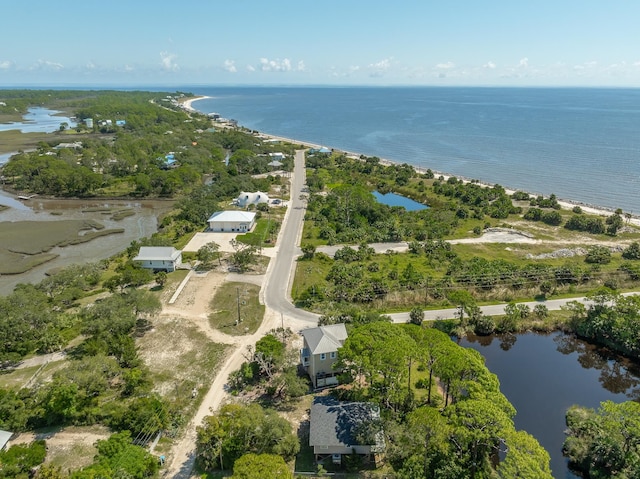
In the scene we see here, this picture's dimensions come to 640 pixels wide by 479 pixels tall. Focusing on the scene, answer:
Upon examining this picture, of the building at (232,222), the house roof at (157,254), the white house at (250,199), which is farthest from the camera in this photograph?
the white house at (250,199)

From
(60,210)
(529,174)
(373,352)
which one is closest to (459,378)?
(373,352)

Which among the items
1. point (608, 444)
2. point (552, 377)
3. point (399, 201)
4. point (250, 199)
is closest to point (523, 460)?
point (608, 444)

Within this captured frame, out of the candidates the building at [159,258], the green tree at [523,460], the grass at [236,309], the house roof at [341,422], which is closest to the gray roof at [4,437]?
the grass at [236,309]

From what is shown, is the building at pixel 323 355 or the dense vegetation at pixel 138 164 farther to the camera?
the dense vegetation at pixel 138 164

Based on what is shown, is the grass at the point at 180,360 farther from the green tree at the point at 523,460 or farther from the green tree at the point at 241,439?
the green tree at the point at 523,460

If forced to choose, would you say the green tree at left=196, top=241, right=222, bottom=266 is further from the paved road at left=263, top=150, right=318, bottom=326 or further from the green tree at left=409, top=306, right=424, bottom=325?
the green tree at left=409, top=306, right=424, bottom=325

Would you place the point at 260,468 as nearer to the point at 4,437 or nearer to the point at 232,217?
the point at 4,437
